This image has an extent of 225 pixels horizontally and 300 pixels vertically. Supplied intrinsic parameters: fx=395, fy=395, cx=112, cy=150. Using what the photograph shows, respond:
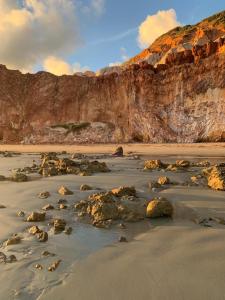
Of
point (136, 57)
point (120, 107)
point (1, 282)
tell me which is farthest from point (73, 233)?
point (136, 57)

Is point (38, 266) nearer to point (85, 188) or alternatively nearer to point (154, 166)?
point (85, 188)

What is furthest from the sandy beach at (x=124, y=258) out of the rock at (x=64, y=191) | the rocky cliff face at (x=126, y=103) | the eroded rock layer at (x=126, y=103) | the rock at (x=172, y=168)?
the rocky cliff face at (x=126, y=103)

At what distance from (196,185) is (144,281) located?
14.4ft

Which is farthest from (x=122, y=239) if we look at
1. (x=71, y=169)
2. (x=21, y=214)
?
(x=71, y=169)

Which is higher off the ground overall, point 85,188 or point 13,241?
point 85,188

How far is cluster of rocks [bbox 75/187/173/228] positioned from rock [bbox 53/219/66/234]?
1.22 ft

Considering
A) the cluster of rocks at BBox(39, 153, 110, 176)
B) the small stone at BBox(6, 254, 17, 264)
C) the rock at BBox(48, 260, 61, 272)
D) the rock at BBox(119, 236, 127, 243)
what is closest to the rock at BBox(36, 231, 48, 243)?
the small stone at BBox(6, 254, 17, 264)

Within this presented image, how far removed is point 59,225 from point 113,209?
76 centimetres

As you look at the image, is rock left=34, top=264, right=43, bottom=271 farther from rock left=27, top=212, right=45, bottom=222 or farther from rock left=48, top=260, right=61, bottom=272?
rock left=27, top=212, right=45, bottom=222

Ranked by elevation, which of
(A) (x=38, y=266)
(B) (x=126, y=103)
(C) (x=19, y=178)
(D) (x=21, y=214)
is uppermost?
(B) (x=126, y=103)

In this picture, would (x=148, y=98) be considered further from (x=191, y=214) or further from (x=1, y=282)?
(x=1, y=282)

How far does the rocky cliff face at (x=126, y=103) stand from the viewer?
27.6 meters

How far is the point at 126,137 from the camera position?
2977cm

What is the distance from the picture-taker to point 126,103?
31875 millimetres
